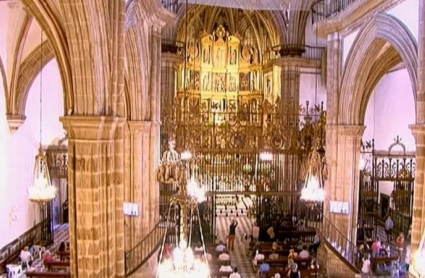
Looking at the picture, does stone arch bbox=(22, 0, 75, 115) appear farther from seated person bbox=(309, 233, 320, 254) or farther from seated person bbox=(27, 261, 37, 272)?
seated person bbox=(309, 233, 320, 254)

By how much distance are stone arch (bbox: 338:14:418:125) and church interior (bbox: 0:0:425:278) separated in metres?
0.05

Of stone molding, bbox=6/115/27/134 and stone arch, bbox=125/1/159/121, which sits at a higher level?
stone arch, bbox=125/1/159/121

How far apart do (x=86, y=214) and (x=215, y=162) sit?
9.27 m

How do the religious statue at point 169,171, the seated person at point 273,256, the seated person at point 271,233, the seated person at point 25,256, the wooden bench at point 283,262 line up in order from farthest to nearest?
the seated person at point 271,233
the seated person at point 273,256
the wooden bench at point 283,262
the seated person at point 25,256
the religious statue at point 169,171

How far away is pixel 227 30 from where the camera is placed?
28.4 meters

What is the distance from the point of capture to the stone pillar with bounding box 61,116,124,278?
26.7ft

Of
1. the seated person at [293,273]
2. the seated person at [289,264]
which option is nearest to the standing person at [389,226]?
the seated person at [289,264]

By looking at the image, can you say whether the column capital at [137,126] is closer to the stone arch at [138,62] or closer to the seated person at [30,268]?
the stone arch at [138,62]

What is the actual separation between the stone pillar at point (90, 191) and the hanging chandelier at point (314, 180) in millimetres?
4944

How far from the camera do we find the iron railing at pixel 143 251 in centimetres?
1264

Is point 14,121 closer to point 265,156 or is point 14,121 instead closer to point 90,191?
point 90,191

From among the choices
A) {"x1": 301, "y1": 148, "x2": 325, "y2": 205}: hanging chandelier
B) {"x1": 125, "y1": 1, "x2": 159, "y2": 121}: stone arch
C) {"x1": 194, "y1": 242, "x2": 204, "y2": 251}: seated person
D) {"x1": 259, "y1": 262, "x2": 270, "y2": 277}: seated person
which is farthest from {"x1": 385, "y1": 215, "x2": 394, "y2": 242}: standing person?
{"x1": 125, "y1": 1, "x2": 159, "y2": 121}: stone arch

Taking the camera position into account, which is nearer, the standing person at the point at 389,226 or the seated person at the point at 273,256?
the seated person at the point at 273,256

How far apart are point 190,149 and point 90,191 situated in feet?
26.2
